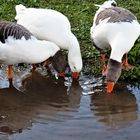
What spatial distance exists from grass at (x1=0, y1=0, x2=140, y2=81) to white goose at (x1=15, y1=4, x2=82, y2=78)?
0.42 m

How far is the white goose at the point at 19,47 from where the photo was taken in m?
7.96

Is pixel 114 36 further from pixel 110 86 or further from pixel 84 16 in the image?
pixel 84 16

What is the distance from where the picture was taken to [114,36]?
27.8 ft

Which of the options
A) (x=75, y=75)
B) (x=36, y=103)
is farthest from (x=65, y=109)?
(x=75, y=75)

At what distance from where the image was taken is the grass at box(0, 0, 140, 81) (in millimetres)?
8941

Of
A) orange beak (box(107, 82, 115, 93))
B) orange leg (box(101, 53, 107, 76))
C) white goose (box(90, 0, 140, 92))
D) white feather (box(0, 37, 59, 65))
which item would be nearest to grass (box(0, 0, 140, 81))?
orange leg (box(101, 53, 107, 76))

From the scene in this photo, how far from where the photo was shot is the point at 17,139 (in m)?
6.40

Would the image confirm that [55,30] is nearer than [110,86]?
No

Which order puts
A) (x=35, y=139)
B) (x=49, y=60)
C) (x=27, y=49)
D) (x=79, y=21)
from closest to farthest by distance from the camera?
(x=35, y=139) → (x=27, y=49) → (x=49, y=60) → (x=79, y=21)

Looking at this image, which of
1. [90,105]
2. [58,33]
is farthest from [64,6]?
[90,105]

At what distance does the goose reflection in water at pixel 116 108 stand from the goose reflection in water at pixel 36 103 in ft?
1.20

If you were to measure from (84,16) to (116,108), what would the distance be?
4267 millimetres

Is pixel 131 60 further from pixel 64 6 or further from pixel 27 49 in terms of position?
pixel 64 6

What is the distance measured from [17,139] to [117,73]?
229 centimetres
